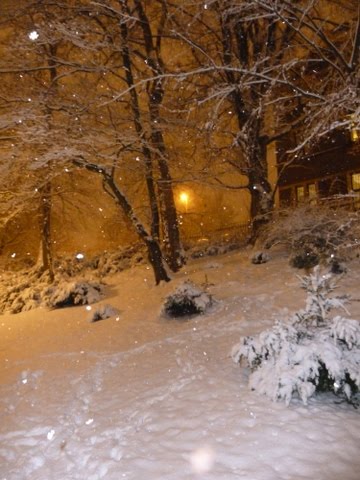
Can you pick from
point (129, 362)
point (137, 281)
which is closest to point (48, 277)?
point (137, 281)

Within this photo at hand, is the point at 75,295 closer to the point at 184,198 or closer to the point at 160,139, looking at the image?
the point at 160,139

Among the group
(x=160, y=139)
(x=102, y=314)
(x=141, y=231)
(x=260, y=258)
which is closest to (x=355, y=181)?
(x=260, y=258)

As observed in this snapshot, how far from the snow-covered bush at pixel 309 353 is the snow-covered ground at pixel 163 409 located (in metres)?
0.25

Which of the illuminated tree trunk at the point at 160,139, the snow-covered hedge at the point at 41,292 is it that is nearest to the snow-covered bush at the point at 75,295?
the snow-covered hedge at the point at 41,292

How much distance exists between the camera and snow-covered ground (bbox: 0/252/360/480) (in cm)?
Result: 437

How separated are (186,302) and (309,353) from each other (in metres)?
5.17

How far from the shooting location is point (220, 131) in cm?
1330

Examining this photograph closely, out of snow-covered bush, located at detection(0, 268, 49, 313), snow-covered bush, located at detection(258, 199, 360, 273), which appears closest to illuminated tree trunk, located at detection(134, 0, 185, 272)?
snow-covered bush, located at detection(258, 199, 360, 273)

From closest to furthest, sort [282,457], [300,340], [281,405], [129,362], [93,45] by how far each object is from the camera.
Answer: [282,457] < [281,405] < [300,340] < [129,362] < [93,45]

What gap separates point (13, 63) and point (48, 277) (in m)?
10.3

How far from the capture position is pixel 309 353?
5199 mm

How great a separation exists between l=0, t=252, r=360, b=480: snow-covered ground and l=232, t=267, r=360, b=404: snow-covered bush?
0.25 m

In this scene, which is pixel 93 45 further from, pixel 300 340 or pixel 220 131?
pixel 300 340

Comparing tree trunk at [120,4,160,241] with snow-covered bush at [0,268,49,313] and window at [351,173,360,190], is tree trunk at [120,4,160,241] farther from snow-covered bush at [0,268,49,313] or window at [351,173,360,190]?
window at [351,173,360,190]
